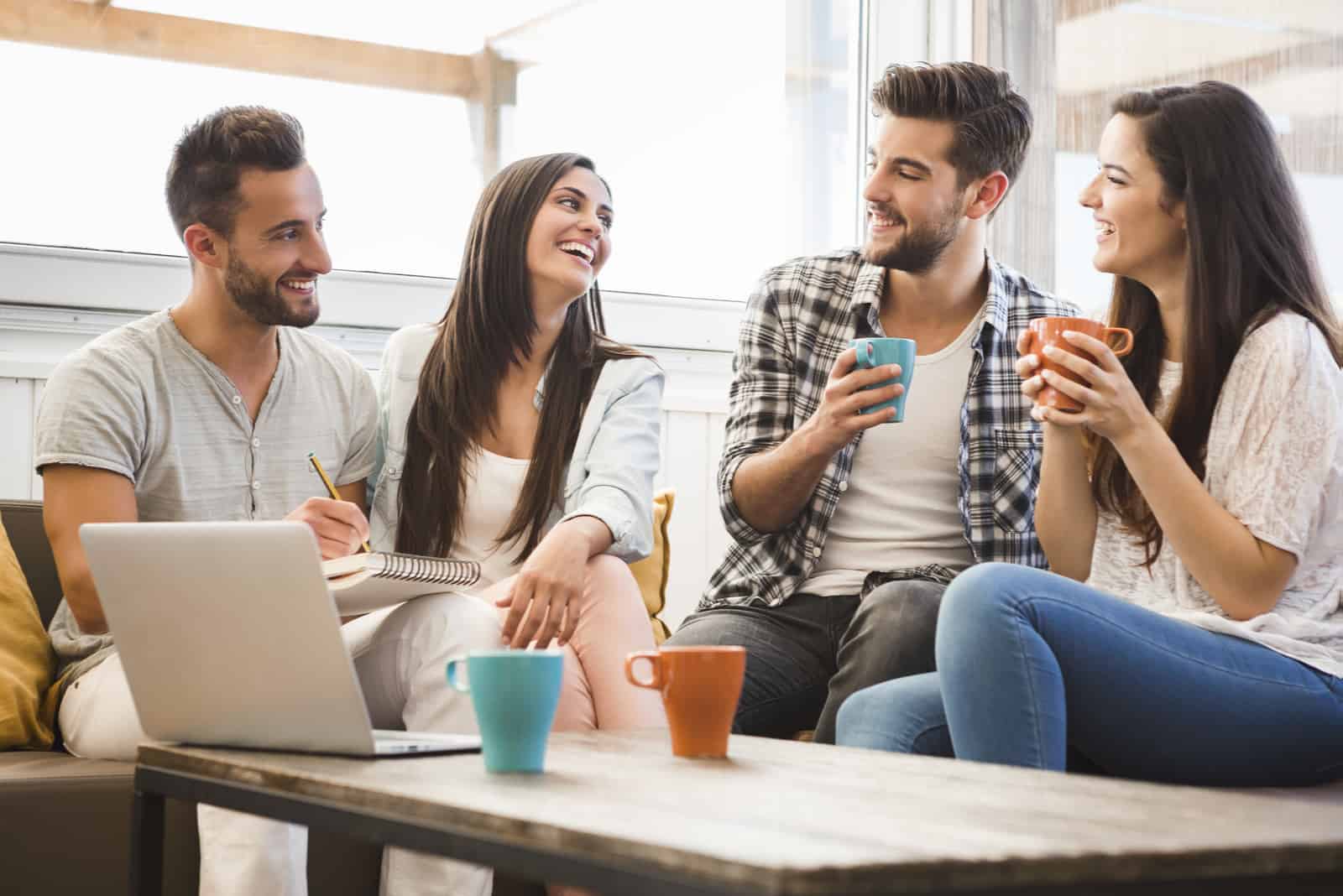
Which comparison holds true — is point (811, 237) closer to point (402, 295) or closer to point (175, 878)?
point (402, 295)

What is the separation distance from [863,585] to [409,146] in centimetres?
145

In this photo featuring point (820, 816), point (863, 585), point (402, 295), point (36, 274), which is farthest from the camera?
point (402, 295)

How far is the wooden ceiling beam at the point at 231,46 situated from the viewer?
266cm

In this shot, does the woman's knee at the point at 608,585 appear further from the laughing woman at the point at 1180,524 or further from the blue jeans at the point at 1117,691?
the blue jeans at the point at 1117,691

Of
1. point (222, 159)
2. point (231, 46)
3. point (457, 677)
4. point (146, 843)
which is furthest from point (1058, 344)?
point (231, 46)

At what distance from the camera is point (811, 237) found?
3.42 metres

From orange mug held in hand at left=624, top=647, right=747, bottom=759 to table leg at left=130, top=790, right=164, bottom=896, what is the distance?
438 millimetres

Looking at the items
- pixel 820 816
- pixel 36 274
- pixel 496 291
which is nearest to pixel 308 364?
pixel 496 291

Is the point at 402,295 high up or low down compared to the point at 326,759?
up

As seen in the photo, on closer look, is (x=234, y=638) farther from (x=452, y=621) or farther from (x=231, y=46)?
(x=231, y=46)

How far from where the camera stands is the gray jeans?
1.91 metres

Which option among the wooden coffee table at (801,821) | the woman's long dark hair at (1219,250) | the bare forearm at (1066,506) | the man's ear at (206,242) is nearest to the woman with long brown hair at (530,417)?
the man's ear at (206,242)

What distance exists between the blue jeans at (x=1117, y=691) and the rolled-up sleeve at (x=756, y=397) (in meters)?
0.71

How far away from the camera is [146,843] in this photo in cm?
125
